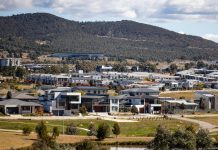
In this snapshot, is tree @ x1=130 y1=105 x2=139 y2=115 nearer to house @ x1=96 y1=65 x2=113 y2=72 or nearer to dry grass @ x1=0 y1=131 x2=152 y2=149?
dry grass @ x1=0 y1=131 x2=152 y2=149

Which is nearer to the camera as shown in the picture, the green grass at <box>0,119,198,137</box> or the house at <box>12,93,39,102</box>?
the green grass at <box>0,119,198,137</box>

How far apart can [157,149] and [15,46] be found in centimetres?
15374

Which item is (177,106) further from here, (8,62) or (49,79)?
(8,62)

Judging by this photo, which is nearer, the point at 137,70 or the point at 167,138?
the point at 167,138

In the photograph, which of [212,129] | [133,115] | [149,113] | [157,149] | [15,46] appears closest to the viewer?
[157,149]

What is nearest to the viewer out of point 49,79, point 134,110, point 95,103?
point 134,110

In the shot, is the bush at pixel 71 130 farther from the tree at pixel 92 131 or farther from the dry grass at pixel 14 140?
the dry grass at pixel 14 140

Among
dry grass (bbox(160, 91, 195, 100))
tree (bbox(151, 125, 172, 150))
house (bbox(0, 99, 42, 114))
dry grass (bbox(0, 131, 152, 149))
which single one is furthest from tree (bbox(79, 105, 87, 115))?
tree (bbox(151, 125, 172, 150))

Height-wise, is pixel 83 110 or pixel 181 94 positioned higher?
pixel 181 94

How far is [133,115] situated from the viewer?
76375 millimetres

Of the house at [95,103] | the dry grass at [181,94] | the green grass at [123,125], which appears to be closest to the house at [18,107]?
the house at [95,103]

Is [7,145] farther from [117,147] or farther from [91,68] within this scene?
[91,68]

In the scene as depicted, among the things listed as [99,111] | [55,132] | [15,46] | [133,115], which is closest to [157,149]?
[55,132]

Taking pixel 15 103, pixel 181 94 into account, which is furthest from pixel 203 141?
pixel 181 94
